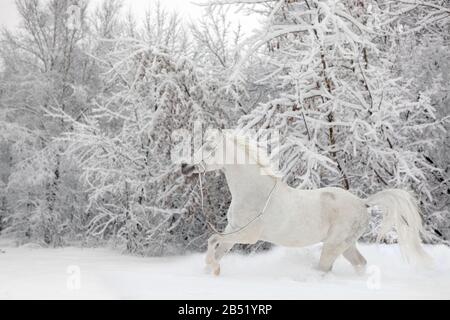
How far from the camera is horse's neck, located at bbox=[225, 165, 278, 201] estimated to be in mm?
4852

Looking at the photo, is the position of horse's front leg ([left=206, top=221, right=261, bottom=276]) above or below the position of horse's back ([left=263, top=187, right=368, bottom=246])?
below

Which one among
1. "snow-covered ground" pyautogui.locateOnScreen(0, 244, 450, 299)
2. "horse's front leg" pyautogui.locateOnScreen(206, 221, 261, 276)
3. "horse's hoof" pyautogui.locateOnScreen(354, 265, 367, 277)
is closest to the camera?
"snow-covered ground" pyautogui.locateOnScreen(0, 244, 450, 299)

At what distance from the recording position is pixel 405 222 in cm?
485

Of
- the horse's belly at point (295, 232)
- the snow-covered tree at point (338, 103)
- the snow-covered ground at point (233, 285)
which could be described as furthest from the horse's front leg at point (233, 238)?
A: the snow-covered tree at point (338, 103)

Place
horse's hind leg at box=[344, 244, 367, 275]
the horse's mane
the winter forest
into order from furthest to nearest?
the winter forest, horse's hind leg at box=[344, 244, 367, 275], the horse's mane

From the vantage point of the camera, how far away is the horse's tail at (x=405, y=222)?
4.77 metres

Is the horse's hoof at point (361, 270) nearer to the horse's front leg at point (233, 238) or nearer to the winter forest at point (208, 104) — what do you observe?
the horse's front leg at point (233, 238)

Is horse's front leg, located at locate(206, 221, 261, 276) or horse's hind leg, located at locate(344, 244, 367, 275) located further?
horse's hind leg, located at locate(344, 244, 367, 275)

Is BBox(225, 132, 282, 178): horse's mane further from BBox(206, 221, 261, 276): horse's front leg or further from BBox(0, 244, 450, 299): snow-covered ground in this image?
BBox(0, 244, 450, 299): snow-covered ground

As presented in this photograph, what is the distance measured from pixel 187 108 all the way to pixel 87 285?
22.6 ft

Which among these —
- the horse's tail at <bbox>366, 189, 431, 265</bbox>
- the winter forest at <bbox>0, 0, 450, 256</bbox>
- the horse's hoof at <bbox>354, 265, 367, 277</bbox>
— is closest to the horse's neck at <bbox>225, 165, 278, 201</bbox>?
the winter forest at <bbox>0, 0, 450, 256</bbox>

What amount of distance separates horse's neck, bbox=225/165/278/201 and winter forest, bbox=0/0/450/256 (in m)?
1.15

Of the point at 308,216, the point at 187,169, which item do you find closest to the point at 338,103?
the point at 308,216
